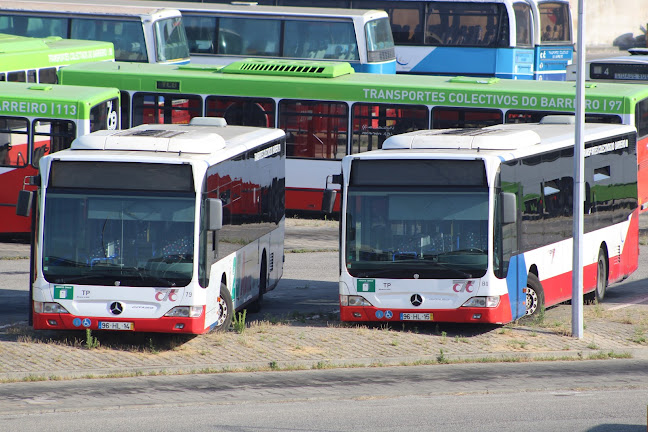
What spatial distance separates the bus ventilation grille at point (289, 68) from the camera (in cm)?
2777

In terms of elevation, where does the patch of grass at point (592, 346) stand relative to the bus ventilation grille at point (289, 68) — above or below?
below

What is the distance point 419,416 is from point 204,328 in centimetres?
375

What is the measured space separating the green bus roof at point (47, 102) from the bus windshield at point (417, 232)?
8736mm

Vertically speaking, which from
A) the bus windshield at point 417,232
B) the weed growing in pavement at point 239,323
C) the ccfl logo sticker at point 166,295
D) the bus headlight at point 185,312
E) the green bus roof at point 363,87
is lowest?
the weed growing in pavement at point 239,323

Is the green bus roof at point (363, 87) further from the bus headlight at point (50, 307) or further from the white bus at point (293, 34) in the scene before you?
the bus headlight at point (50, 307)

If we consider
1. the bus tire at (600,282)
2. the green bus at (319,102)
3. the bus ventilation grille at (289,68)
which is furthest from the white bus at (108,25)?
the bus tire at (600,282)

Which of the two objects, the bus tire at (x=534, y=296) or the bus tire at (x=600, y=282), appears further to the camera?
the bus tire at (x=600, y=282)

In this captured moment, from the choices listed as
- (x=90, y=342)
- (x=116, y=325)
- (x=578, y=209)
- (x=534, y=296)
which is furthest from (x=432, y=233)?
(x=90, y=342)

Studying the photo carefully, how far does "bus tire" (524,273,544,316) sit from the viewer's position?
57.9ft

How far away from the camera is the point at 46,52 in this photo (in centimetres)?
2902

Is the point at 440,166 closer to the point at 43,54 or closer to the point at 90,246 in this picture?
the point at 90,246

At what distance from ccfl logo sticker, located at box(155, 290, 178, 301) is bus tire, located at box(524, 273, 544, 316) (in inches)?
207

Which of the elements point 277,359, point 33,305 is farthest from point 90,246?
point 277,359

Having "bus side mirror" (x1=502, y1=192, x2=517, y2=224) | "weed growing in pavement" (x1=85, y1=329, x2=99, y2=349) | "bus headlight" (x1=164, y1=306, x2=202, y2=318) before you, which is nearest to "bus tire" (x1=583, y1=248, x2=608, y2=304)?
"bus side mirror" (x1=502, y1=192, x2=517, y2=224)
